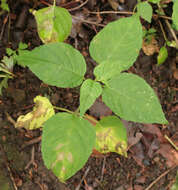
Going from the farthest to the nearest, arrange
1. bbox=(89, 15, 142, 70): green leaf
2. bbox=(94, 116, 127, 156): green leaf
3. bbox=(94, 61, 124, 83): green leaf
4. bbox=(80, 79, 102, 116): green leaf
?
1. bbox=(94, 116, 127, 156): green leaf
2. bbox=(89, 15, 142, 70): green leaf
3. bbox=(94, 61, 124, 83): green leaf
4. bbox=(80, 79, 102, 116): green leaf

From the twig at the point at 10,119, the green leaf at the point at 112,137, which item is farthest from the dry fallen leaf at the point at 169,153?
the twig at the point at 10,119

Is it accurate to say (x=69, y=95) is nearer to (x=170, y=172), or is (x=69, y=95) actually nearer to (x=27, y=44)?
(x=27, y=44)

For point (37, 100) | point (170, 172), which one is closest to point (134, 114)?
point (37, 100)

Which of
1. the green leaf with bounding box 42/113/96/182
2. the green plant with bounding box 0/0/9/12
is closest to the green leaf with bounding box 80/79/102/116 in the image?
the green leaf with bounding box 42/113/96/182

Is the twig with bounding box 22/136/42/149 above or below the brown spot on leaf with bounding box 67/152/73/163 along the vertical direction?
below

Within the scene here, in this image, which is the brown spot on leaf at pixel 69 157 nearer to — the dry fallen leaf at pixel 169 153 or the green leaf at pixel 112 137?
the green leaf at pixel 112 137

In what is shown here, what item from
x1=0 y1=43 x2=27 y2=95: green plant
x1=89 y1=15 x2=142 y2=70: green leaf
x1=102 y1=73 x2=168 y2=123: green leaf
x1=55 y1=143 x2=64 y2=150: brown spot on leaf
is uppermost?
Answer: x1=89 y1=15 x2=142 y2=70: green leaf

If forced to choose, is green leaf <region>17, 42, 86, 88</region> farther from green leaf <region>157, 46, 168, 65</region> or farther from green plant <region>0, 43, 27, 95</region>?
green leaf <region>157, 46, 168, 65</region>
